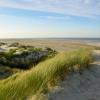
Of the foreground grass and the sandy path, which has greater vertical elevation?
the foreground grass

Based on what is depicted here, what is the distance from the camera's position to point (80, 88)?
231 inches

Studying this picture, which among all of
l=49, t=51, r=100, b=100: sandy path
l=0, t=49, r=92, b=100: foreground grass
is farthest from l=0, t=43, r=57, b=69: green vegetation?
l=49, t=51, r=100, b=100: sandy path

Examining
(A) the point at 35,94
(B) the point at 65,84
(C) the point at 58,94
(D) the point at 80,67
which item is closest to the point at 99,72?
(D) the point at 80,67

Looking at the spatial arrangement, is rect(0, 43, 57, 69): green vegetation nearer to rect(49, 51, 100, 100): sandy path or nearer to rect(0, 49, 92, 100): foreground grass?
rect(0, 49, 92, 100): foreground grass

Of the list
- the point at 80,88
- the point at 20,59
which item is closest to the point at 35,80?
the point at 80,88

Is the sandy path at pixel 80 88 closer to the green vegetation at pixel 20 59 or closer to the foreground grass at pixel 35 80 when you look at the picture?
the foreground grass at pixel 35 80

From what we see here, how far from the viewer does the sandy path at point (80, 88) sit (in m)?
5.25

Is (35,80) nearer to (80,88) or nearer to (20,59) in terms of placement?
(80,88)

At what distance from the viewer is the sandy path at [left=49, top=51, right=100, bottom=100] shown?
5250mm

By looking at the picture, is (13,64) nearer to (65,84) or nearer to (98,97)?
(65,84)

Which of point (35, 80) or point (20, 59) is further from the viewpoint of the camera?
point (20, 59)

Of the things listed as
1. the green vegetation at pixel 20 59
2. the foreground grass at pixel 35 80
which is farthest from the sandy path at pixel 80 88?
the green vegetation at pixel 20 59

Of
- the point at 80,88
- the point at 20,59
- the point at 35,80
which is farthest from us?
the point at 20,59

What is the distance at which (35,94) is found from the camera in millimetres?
4730
